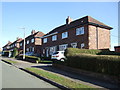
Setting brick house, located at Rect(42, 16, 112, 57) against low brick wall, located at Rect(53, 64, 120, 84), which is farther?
brick house, located at Rect(42, 16, 112, 57)

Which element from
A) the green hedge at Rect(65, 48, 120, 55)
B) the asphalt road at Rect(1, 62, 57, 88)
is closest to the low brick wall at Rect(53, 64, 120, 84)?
the green hedge at Rect(65, 48, 120, 55)

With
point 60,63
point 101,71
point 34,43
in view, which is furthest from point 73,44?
point 34,43

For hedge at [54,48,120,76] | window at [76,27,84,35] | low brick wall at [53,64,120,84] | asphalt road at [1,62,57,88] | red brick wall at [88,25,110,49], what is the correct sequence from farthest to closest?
window at [76,27,84,35] → red brick wall at [88,25,110,49] → hedge at [54,48,120,76] → low brick wall at [53,64,120,84] → asphalt road at [1,62,57,88]

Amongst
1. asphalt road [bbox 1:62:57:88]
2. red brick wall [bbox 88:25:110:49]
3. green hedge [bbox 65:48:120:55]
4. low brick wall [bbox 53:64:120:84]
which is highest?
red brick wall [bbox 88:25:110:49]

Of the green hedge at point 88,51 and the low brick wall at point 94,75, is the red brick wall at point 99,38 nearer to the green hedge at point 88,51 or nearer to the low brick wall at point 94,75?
the green hedge at point 88,51

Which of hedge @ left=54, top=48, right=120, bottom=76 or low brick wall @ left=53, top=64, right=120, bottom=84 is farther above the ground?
hedge @ left=54, top=48, right=120, bottom=76

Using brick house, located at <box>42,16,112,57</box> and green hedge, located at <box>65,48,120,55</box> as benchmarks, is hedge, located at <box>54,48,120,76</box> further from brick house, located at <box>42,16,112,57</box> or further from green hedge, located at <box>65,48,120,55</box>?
brick house, located at <box>42,16,112,57</box>

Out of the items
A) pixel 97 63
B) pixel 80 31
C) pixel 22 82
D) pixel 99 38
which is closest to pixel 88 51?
pixel 80 31

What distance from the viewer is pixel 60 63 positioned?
49.8 ft

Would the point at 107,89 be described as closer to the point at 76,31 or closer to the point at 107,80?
the point at 107,80

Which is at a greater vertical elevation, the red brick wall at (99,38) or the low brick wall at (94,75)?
the red brick wall at (99,38)

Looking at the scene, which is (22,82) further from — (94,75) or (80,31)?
(80,31)

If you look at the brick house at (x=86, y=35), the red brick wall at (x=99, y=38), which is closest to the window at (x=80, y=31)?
the brick house at (x=86, y=35)

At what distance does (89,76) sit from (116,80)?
101 inches
